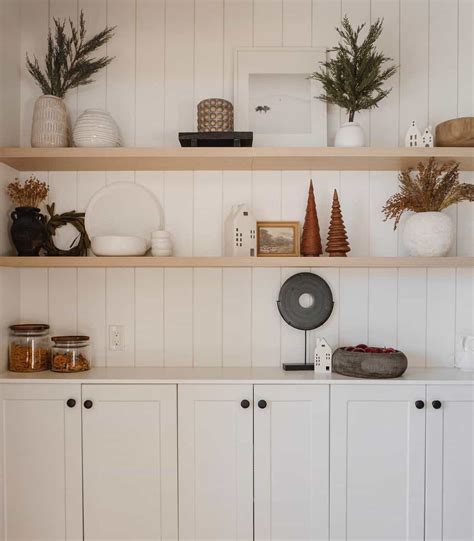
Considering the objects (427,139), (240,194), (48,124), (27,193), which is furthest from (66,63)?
(427,139)

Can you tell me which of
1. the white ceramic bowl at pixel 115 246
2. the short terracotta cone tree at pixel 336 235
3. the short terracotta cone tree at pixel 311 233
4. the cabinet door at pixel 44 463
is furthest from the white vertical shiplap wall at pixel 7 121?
the short terracotta cone tree at pixel 336 235

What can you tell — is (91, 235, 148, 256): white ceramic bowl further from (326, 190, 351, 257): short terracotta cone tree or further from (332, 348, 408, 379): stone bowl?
(332, 348, 408, 379): stone bowl

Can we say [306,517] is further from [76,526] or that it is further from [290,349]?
[76,526]

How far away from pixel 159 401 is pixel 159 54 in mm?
1529

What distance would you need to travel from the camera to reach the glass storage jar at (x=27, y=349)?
2158 mm

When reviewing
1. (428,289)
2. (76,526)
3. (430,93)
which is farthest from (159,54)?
(76,526)

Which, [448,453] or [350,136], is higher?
[350,136]

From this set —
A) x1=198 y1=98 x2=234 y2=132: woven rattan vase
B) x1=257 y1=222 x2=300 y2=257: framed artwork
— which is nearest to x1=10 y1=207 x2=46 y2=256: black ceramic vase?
x1=198 y1=98 x2=234 y2=132: woven rattan vase

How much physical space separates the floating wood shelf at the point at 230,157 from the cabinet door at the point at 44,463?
93 centimetres

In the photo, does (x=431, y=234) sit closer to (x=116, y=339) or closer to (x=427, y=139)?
(x=427, y=139)

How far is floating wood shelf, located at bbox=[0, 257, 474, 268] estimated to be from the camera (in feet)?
6.80

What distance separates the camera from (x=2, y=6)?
2162mm

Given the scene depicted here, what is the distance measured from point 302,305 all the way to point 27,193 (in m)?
1.30

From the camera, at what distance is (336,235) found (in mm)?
2189
